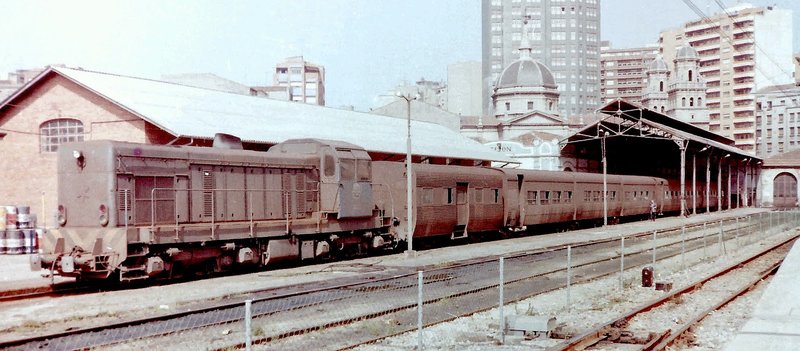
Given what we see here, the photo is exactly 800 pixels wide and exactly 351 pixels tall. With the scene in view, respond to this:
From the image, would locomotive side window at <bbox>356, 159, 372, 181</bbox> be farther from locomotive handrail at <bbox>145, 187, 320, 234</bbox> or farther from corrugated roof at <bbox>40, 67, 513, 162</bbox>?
corrugated roof at <bbox>40, 67, 513, 162</bbox>

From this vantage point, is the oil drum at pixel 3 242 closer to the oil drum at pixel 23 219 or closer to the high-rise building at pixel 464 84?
the oil drum at pixel 23 219

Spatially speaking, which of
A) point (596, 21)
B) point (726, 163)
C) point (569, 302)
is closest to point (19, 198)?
point (569, 302)

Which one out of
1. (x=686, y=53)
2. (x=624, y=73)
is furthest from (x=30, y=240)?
(x=624, y=73)

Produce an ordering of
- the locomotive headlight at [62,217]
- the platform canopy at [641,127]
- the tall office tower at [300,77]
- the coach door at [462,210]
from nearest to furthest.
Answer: the locomotive headlight at [62,217], the coach door at [462,210], the platform canopy at [641,127], the tall office tower at [300,77]

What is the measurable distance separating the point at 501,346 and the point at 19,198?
26384 mm

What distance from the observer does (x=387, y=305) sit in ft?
46.3

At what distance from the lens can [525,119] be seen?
312ft

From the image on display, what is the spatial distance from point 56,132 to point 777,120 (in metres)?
124

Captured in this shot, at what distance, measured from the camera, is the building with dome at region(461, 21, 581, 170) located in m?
69.8

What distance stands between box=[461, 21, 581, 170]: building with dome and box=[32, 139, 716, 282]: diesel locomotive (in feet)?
134

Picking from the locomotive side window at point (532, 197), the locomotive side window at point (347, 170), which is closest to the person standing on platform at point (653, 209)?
the locomotive side window at point (532, 197)

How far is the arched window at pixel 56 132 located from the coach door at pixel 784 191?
233ft

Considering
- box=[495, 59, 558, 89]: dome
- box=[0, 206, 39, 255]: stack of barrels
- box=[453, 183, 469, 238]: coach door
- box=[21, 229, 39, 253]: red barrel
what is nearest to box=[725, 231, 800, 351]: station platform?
box=[453, 183, 469, 238]: coach door

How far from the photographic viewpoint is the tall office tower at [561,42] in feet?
462
